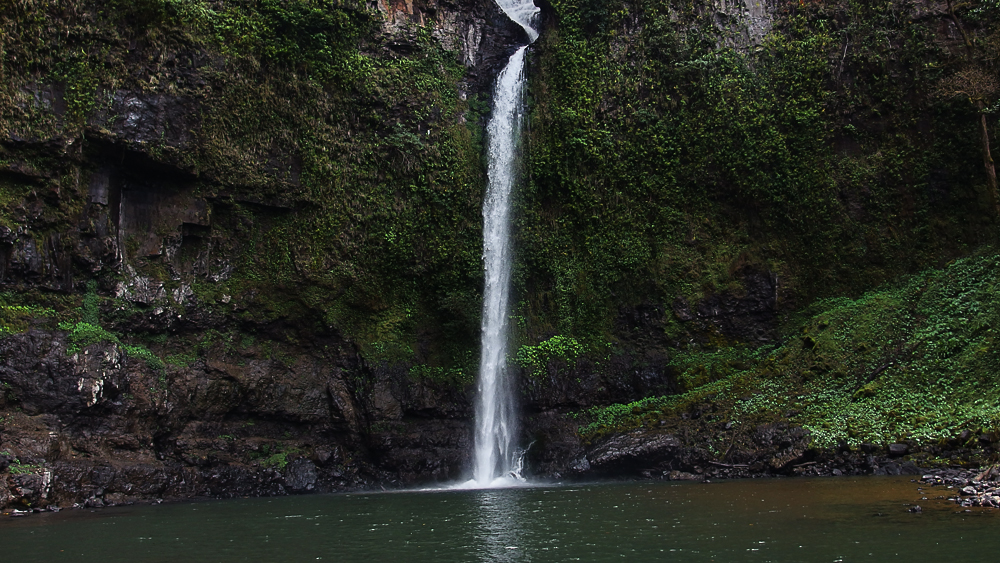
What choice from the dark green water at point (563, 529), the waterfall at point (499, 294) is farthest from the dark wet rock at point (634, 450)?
the dark green water at point (563, 529)

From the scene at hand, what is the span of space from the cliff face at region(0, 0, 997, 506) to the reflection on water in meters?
5.30

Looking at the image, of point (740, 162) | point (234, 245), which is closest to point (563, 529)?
point (234, 245)

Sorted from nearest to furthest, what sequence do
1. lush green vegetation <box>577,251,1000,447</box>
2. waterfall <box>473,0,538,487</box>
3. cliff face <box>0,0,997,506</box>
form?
lush green vegetation <box>577,251,1000,447</box>, cliff face <box>0,0,997,506</box>, waterfall <box>473,0,538,487</box>

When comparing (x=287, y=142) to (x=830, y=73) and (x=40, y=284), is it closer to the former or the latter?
(x=40, y=284)

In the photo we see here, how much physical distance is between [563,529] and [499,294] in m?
13.4

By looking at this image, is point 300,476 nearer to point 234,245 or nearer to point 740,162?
point 234,245

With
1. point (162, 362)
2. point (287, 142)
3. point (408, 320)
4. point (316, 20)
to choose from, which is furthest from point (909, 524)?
point (316, 20)

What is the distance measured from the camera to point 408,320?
76.8 ft

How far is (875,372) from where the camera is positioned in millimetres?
18578

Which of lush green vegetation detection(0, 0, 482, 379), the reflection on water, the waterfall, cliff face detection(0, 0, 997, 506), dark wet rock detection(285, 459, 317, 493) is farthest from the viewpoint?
the waterfall

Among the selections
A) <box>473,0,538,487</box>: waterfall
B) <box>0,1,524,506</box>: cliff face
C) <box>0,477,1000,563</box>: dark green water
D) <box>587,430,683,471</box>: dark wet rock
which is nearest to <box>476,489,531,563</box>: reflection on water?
<box>0,477,1000,563</box>: dark green water

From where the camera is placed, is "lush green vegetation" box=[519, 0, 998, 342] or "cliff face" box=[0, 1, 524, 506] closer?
"cliff face" box=[0, 1, 524, 506]

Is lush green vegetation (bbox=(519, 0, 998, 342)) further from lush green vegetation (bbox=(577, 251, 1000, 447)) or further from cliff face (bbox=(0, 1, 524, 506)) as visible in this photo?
cliff face (bbox=(0, 1, 524, 506))

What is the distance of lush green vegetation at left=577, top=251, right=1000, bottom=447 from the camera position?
54.0 feet
